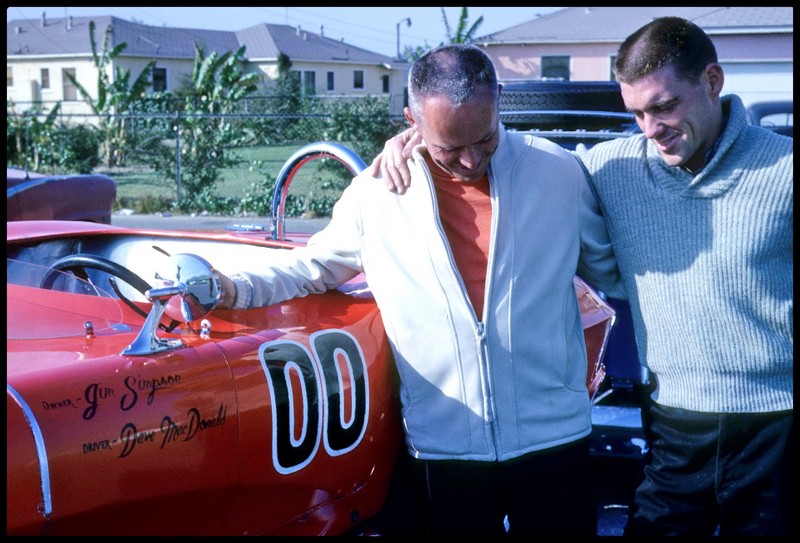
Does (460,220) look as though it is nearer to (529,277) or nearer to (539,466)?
(529,277)

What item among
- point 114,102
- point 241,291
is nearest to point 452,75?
point 241,291

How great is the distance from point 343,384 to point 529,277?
1.76 feet

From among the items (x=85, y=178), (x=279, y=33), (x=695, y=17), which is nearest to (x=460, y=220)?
(x=85, y=178)

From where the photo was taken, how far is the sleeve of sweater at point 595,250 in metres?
2.28

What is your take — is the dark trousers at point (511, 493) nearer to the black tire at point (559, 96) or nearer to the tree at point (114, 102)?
the black tire at point (559, 96)

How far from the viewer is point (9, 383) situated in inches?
66.3

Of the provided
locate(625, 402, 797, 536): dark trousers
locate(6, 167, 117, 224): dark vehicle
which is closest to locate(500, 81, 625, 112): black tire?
locate(625, 402, 797, 536): dark trousers

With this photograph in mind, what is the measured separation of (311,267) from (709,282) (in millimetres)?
1028

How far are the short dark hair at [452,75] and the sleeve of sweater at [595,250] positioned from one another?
38cm

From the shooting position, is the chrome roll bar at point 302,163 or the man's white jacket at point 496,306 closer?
the man's white jacket at point 496,306

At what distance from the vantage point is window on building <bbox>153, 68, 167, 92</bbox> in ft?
141

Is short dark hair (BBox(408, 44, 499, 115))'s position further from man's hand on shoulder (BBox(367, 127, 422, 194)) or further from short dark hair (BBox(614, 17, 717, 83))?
short dark hair (BBox(614, 17, 717, 83))

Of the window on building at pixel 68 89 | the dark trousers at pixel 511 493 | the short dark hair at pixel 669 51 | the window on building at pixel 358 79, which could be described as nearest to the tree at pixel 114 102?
the dark trousers at pixel 511 493

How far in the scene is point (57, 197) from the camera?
19.8ft
